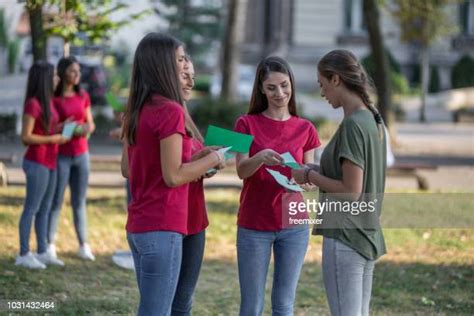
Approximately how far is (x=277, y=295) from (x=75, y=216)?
4.07m

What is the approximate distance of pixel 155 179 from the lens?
4.64m

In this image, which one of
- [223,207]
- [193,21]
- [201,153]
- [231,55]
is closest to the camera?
[201,153]

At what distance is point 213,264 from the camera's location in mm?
9430

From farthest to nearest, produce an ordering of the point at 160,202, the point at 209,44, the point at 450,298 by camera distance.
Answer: the point at 209,44, the point at 450,298, the point at 160,202

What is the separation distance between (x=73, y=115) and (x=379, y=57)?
37.4 ft

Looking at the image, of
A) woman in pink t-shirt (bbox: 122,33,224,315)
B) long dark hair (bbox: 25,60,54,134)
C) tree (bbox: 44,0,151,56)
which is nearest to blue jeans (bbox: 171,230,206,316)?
woman in pink t-shirt (bbox: 122,33,224,315)

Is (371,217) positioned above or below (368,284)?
above

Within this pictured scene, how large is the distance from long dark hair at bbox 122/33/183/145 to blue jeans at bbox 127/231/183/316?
0.52m

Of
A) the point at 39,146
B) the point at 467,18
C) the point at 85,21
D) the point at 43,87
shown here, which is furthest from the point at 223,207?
the point at 467,18

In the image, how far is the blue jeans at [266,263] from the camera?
212 inches

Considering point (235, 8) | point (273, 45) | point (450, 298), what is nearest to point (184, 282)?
point (450, 298)

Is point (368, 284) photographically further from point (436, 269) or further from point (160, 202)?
point (436, 269)

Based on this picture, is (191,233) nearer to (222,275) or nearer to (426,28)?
(222,275)

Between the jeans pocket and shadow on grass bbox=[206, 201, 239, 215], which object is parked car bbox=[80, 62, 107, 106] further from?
the jeans pocket
